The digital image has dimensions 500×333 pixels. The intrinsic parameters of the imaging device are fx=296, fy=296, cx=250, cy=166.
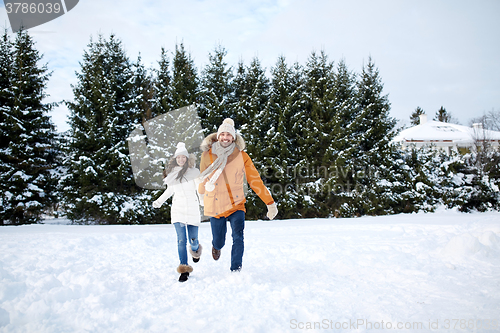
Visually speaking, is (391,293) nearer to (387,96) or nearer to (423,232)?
(423,232)

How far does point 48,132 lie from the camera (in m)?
14.3

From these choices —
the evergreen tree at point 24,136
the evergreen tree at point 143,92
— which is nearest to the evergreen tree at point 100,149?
the evergreen tree at point 143,92

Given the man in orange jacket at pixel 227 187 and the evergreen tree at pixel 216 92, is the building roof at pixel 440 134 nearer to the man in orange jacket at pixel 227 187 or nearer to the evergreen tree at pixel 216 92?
the evergreen tree at pixel 216 92

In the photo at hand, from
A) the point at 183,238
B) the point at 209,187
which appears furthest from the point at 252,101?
the point at 183,238

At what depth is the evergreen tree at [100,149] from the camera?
43.2 feet

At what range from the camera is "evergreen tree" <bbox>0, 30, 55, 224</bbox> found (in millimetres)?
12711

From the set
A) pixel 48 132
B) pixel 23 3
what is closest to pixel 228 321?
pixel 23 3

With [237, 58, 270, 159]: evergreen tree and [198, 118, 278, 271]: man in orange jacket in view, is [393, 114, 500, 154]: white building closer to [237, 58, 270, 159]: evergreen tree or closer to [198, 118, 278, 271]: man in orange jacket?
[237, 58, 270, 159]: evergreen tree

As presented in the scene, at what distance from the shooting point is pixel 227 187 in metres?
3.81

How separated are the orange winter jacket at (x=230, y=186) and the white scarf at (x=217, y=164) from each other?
0.19ft

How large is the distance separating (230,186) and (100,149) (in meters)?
11.6

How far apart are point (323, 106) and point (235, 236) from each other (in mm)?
12629

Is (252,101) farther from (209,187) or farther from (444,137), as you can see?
(444,137)

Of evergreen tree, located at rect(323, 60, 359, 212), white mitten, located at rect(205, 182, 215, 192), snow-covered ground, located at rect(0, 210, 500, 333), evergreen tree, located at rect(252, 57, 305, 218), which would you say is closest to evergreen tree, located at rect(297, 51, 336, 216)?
evergreen tree, located at rect(323, 60, 359, 212)
